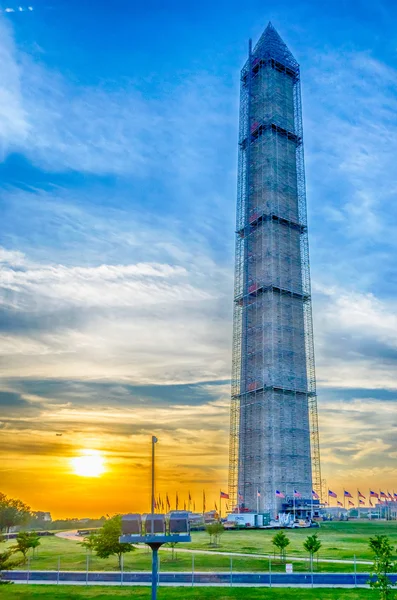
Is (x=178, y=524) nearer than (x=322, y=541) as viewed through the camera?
Yes

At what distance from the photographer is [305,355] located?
→ 134 m

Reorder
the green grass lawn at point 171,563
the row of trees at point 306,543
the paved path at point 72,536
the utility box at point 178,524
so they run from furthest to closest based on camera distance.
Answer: the paved path at point 72,536
the green grass lawn at point 171,563
the row of trees at point 306,543
the utility box at point 178,524

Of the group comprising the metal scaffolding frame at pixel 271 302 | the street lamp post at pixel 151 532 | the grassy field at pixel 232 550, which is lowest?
the grassy field at pixel 232 550

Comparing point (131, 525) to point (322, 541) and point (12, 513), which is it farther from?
point (12, 513)

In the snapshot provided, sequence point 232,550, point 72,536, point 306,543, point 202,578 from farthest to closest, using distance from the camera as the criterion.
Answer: point 72,536, point 232,550, point 306,543, point 202,578

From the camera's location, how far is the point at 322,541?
85562 mm

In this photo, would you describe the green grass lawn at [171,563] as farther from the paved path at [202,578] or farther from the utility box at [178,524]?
the utility box at [178,524]

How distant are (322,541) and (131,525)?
66.5 m

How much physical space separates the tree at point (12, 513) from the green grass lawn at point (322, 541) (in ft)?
167

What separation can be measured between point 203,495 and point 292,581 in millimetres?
124691


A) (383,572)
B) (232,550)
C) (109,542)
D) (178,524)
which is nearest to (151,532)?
(178,524)

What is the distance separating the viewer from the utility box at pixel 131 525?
26375 millimetres

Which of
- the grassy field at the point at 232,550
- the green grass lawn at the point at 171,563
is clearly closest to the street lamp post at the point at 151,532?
the green grass lawn at the point at 171,563

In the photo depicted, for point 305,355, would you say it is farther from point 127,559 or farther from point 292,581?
point 292,581
